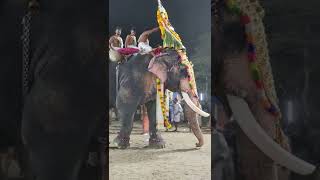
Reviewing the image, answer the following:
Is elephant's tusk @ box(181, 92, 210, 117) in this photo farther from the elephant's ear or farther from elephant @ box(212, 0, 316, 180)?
elephant @ box(212, 0, 316, 180)

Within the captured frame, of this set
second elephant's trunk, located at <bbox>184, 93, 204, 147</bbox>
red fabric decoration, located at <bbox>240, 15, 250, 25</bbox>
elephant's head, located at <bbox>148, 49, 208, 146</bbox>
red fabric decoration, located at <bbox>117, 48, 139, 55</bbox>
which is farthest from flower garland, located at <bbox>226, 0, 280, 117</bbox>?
red fabric decoration, located at <bbox>117, 48, 139, 55</bbox>

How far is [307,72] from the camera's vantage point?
6.22 ft

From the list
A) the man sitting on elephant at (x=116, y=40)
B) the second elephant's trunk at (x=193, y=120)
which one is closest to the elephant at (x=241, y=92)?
the second elephant's trunk at (x=193, y=120)

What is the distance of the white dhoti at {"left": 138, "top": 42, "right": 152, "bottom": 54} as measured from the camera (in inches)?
280

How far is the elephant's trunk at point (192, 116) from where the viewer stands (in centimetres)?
636

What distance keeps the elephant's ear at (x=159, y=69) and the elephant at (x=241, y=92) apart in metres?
4.58

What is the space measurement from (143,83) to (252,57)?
497cm
